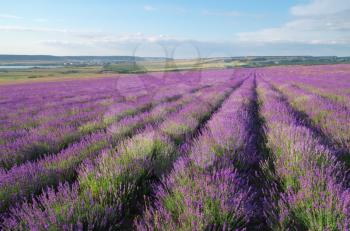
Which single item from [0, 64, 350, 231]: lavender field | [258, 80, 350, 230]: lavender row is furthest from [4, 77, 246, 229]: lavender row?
[258, 80, 350, 230]: lavender row

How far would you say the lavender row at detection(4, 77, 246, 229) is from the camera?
2.30 meters

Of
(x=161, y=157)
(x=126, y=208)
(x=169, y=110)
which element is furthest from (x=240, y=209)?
(x=169, y=110)

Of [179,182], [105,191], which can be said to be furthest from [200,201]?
[105,191]

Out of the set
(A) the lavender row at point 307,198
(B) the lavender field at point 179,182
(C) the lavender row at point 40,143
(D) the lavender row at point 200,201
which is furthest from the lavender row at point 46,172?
(A) the lavender row at point 307,198

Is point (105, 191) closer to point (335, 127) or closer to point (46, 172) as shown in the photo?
point (46, 172)

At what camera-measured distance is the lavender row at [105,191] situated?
90.4 inches

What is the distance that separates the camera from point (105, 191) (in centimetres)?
295

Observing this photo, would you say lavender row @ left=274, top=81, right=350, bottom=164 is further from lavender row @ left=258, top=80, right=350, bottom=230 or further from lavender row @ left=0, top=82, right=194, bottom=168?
lavender row @ left=0, top=82, right=194, bottom=168

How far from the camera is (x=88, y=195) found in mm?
2699

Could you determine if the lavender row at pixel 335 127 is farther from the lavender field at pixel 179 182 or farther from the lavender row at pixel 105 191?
the lavender row at pixel 105 191

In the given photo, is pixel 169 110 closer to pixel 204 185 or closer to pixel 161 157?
pixel 161 157

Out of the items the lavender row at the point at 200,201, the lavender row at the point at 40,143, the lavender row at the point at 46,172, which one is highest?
the lavender row at the point at 200,201

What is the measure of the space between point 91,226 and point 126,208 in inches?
26.0

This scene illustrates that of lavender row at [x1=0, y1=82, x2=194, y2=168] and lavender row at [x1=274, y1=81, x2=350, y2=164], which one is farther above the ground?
lavender row at [x1=274, y1=81, x2=350, y2=164]
